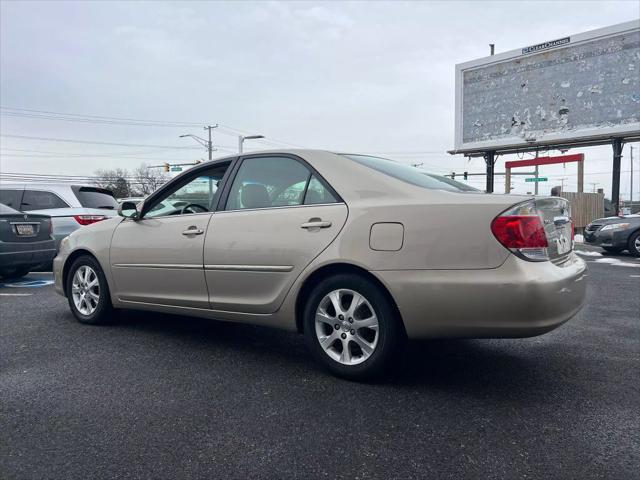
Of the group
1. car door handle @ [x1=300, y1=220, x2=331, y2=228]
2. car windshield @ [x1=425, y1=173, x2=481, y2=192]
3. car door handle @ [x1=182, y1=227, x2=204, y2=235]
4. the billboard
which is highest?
the billboard

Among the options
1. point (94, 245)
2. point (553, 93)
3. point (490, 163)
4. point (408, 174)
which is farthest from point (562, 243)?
point (490, 163)

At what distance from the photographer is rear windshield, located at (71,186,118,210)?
941 cm

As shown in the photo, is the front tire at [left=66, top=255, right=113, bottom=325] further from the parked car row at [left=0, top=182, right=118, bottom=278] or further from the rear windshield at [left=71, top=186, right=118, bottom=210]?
the rear windshield at [left=71, top=186, right=118, bottom=210]

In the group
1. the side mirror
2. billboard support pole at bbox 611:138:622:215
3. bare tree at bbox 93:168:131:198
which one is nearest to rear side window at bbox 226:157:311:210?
the side mirror

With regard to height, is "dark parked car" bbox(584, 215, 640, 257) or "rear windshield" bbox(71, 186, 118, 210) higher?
"rear windshield" bbox(71, 186, 118, 210)

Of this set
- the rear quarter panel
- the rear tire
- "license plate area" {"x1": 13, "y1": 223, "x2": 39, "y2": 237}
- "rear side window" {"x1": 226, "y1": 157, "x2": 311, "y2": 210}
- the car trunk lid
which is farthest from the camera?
the rear tire

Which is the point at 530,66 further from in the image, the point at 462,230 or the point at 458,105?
the point at 462,230

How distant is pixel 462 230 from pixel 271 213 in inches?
52.0

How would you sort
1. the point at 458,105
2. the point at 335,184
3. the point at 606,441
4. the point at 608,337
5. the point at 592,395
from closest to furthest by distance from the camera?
the point at 606,441, the point at 592,395, the point at 335,184, the point at 608,337, the point at 458,105

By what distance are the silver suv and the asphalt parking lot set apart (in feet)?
16.6

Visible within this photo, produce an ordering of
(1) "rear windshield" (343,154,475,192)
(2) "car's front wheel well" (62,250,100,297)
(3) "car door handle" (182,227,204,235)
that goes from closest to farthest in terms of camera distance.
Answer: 1. (1) "rear windshield" (343,154,475,192)
2. (3) "car door handle" (182,227,204,235)
3. (2) "car's front wheel well" (62,250,100,297)

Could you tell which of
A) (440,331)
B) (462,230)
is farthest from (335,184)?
(440,331)

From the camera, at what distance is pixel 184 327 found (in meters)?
4.71

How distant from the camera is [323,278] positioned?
10.7 feet
